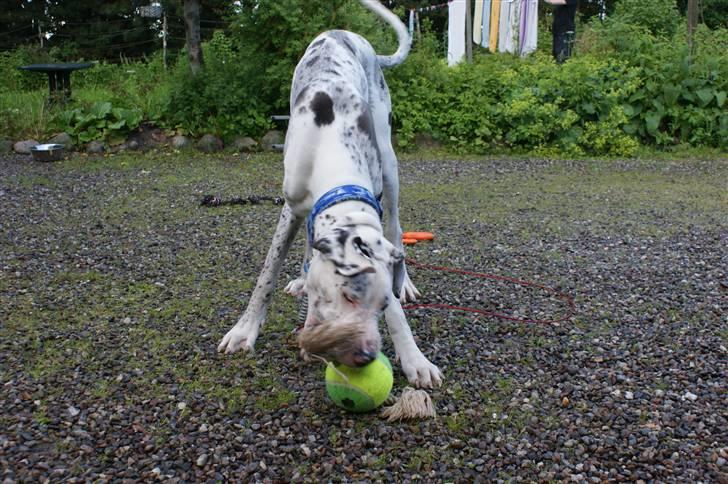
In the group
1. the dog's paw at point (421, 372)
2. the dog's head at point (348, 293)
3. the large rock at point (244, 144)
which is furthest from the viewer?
the large rock at point (244, 144)

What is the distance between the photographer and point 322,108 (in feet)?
11.8

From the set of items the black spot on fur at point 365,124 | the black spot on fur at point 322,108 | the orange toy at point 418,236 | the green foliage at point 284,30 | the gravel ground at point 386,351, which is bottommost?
the gravel ground at point 386,351

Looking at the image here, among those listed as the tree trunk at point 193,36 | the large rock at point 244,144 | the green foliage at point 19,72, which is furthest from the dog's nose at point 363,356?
the green foliage at point 19,72

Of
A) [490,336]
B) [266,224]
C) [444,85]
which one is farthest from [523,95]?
[490,336]

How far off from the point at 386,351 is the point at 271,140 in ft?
25.4

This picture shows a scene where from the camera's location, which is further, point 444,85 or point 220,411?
point 444,85

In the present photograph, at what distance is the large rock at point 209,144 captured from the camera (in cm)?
1105

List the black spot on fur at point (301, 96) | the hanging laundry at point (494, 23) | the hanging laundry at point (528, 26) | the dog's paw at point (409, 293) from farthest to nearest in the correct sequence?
the hanging laundry at point (494, 23)
the hanging laundry at point (528, 26)
the dog's paw at point (409, 293)
the black spot on fur at point (301, 96)

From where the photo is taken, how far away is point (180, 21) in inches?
824

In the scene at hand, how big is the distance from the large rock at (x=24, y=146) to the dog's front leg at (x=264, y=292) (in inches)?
330

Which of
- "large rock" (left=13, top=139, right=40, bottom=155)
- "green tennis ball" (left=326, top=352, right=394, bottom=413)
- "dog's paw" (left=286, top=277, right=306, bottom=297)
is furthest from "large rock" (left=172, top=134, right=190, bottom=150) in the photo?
"green tennis ball" (left=326, top=352, right=394, bottom=413)

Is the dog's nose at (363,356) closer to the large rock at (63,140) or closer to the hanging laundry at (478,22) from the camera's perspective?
the large rock at (63,140)

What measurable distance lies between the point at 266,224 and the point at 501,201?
104 inches

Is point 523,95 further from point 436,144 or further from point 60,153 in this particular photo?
point 60,153
